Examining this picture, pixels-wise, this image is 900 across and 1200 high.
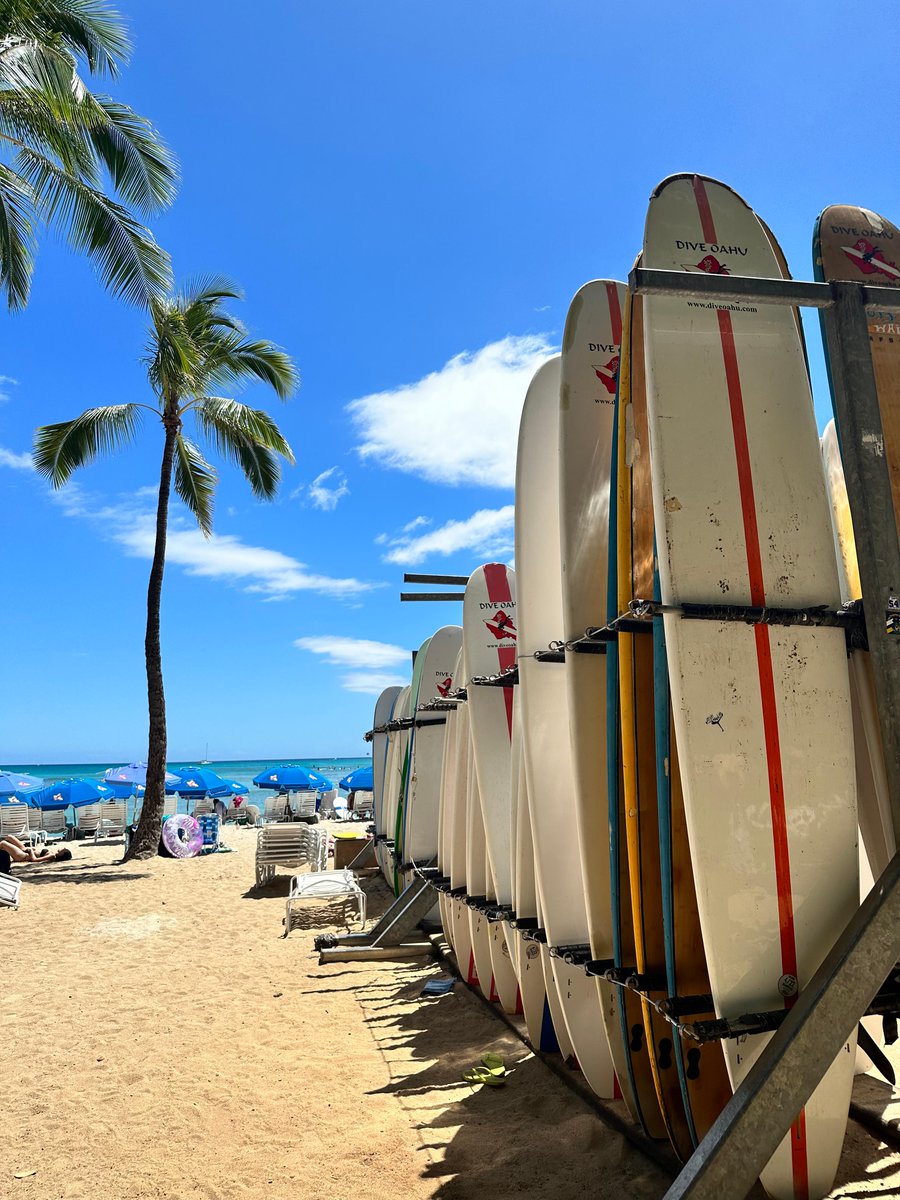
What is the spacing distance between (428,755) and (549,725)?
3.93 meters

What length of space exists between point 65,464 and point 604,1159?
542 inches

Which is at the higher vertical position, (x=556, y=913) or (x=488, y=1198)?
(x=556, y=913)

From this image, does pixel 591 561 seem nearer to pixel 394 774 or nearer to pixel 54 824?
pixel 394 774

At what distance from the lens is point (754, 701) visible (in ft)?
7.75

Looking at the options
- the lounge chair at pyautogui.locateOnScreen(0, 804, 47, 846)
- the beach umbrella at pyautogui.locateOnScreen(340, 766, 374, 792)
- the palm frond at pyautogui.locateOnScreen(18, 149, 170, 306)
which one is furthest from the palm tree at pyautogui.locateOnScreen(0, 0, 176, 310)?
the beach umbrella at pyautogui.locateOnScreen(340, 766, 374, 792)

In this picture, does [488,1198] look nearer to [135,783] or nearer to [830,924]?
[830,924]

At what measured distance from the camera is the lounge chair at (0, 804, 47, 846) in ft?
54.7

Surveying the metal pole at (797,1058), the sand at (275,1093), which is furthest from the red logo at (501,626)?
the metal pole at (797,1058)

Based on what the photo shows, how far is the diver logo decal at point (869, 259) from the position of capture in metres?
2.90

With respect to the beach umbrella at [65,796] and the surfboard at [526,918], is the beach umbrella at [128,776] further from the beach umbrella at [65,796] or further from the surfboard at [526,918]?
the surfboard at [526,918]

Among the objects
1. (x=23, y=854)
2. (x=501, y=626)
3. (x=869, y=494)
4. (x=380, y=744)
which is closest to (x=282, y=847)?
(x=380, y=744)

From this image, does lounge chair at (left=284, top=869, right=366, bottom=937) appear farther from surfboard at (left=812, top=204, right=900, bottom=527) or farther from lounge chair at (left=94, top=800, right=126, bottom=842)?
lounge chair at (left=94, top=800, right=126, bottom=842)

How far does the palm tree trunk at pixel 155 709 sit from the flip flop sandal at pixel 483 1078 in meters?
10.1

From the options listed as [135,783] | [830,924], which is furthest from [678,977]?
[135,783]
